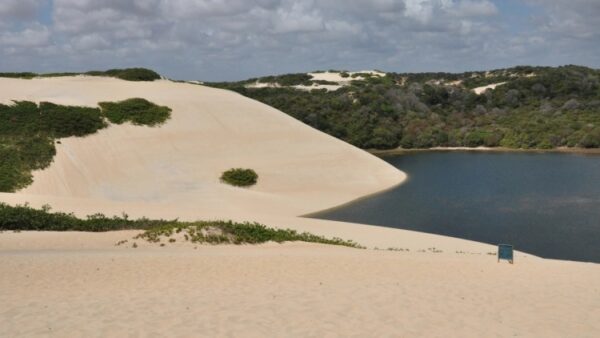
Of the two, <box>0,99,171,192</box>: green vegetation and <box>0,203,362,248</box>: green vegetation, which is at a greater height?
<box>0,99,171,192</box>: green vegetation

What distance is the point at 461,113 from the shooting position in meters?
107

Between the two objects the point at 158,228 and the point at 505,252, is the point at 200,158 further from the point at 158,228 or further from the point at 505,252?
the point at 505,252

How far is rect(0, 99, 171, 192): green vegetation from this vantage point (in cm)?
4003

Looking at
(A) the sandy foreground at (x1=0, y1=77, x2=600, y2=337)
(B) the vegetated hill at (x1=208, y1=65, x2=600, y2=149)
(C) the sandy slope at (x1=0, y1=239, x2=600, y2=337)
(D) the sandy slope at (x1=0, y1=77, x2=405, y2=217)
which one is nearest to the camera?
(C) the sandy slope at (x1=0, y1=239, x2=600, y2=337)

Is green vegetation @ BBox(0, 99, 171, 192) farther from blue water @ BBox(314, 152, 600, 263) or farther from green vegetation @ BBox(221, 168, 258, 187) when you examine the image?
blue water @ BBox(314, 152, 600, 263)

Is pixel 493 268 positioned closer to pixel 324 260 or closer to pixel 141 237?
pixel 324 260

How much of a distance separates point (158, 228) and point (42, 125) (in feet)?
88.4

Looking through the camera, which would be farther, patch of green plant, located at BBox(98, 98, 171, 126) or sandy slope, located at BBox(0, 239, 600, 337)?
patch of green plant, located at BBox(98, 98, 171, 126)

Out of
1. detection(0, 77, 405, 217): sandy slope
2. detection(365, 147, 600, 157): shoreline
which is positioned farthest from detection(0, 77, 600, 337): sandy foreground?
detection(365, 147, 600, 157): shoreline

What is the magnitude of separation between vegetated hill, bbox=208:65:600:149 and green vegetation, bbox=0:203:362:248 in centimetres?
6554

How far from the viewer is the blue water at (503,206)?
31.4 m

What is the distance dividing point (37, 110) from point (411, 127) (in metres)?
64.2

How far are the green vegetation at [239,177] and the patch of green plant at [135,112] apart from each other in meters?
10.0

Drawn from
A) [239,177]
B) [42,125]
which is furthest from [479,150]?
[42,125]
